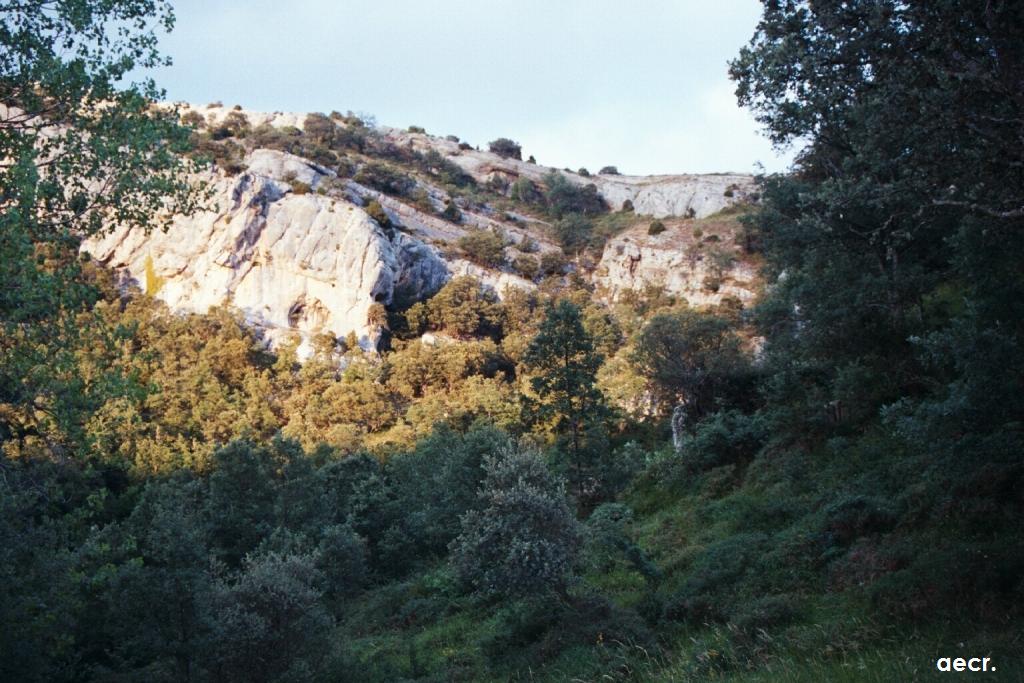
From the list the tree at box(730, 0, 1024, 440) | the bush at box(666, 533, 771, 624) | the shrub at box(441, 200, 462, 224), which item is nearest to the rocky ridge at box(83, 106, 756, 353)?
the shrub at box(441, 200, 462, 224)

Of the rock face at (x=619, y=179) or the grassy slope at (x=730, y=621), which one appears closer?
the grassy slope at (x=730, y=621)

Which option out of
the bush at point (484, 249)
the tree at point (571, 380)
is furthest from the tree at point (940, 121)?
the bush at point (484, 249)

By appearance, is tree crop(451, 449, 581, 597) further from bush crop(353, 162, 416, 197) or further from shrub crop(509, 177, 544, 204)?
shrub crop(509, 177, 544, 204)

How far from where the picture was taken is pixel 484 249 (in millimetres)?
78688

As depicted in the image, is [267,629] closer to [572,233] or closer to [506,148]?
[572,233]

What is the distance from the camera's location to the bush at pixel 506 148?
144900mm

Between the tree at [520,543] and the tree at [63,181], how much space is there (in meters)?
7.87

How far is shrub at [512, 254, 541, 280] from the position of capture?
80188 millimetres

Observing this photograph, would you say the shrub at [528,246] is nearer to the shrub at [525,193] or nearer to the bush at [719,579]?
the shrub at [525,193]

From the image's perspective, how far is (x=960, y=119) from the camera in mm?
8711

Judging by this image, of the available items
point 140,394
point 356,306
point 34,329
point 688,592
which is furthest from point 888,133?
point 356,306

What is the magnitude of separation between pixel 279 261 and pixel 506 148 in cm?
8451

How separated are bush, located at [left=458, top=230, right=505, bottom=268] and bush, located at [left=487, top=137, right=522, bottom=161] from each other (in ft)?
224

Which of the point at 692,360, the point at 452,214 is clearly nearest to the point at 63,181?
the point at 692,360
